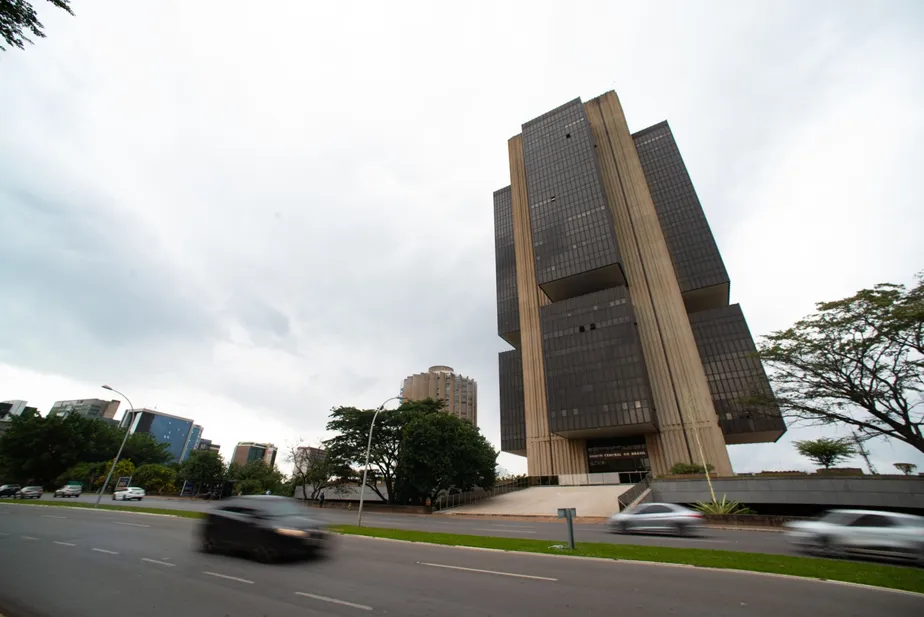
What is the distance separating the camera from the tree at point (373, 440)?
4084 centimetres

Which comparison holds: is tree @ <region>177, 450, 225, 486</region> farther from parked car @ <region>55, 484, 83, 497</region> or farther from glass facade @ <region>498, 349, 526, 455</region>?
glass facade @ <region>498, 349, 526, 455</region>

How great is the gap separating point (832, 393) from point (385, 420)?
37.8 m

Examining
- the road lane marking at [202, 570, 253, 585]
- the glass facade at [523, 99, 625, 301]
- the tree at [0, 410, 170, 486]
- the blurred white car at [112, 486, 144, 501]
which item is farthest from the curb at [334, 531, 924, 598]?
the tree at [0, 410, 170, 486]

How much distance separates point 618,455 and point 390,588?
6262 cm

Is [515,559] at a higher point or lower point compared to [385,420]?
A: lower

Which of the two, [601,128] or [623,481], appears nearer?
[623,481]

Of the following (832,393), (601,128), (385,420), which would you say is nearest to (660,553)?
(832,393)

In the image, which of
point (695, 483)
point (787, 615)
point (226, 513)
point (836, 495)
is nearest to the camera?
point (787, 615)

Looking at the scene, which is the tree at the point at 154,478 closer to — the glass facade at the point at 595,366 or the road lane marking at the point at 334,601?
the glass facade at the point at 595,366

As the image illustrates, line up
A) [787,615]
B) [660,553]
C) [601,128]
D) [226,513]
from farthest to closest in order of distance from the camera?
1. [601,128]
2. [660,553]
3. [226,513]
4. [787,615]

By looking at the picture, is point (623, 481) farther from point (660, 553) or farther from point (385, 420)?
point (660, 553)

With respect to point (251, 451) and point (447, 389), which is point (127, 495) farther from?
point (251, 451)

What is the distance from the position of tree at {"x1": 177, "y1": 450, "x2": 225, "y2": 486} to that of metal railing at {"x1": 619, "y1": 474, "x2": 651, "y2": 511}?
46394 mm

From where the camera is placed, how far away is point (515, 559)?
10039mm
